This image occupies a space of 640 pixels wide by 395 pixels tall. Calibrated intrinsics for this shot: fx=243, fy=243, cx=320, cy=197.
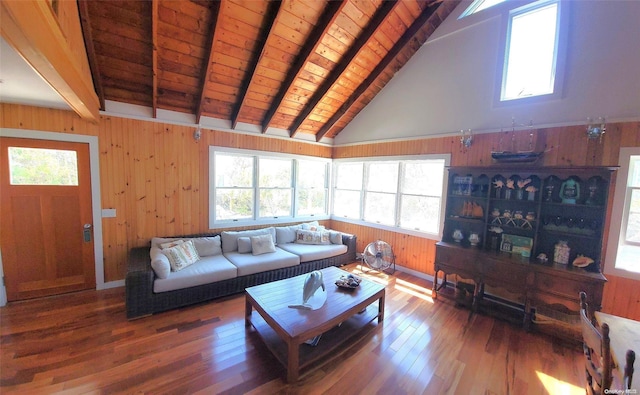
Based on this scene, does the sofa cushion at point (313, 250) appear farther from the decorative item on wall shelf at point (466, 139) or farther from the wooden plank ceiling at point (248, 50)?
the decorative item on wall shelf at point (466, 139)

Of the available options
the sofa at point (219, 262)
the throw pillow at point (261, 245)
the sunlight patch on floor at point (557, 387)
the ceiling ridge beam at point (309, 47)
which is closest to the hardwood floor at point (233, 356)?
the sunlight patch on floor at point (557, 387)

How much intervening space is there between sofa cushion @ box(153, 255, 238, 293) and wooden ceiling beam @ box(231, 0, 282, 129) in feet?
7.63

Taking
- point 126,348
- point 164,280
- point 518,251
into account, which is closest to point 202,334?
point 126,348

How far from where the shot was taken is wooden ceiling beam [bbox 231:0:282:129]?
2.87m

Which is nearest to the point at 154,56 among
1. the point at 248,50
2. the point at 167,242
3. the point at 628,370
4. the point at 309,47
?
the point at 248,50

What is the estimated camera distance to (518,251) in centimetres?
321

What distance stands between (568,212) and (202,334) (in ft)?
14.8

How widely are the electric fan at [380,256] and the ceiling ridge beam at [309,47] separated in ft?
9.83

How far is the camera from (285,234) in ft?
15.3

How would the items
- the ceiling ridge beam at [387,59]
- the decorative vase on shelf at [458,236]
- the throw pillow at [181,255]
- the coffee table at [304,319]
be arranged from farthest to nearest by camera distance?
the decorative vase on shelf at [458,236] < the ceiling ridge beam at [387,59] < the throw pillow at [181,255] < the coffee table at [304,319]

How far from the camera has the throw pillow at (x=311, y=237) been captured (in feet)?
15.3

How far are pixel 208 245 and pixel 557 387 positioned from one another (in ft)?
13.8

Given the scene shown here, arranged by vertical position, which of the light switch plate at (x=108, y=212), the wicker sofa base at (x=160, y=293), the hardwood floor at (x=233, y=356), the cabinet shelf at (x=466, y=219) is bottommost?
the hardwood floor at (x=233, y=356)

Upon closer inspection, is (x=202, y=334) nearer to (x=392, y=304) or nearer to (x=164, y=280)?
(x=164, y=280)
